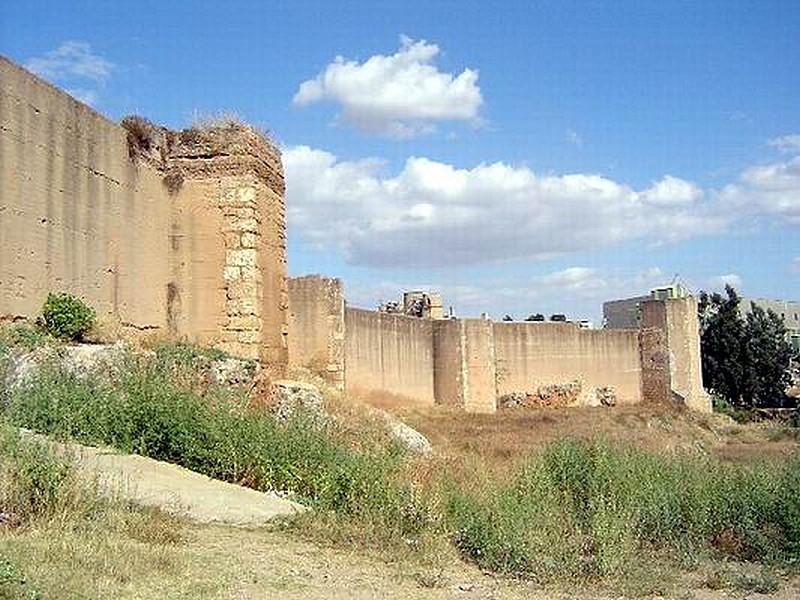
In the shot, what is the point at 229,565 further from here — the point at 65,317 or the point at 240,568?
the point at 65,317

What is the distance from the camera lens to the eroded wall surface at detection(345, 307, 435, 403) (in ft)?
75.5

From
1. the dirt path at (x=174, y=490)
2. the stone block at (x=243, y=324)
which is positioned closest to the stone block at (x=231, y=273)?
the stone block at (x=243, y=324)

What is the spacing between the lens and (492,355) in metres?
29.8

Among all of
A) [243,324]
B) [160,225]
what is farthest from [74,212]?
[243,324]

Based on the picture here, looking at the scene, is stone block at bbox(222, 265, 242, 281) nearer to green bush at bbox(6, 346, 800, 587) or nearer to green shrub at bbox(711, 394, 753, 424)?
green bush at bbox(6, 346, 800, 587)

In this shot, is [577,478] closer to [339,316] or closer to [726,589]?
[726,589]

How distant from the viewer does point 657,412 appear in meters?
33.5

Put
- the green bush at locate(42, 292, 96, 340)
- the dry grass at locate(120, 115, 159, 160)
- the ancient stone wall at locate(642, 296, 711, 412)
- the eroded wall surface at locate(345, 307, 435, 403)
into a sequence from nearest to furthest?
1. the green bush at locate(42, 292, 96, 340)
2. the dry grass at locate(120, 115, 159, 160)
3. the eroded wall surface at locate(345, 307, 435, 403)
4. the ancient stone wall at locate(642, 296, 711, 412)

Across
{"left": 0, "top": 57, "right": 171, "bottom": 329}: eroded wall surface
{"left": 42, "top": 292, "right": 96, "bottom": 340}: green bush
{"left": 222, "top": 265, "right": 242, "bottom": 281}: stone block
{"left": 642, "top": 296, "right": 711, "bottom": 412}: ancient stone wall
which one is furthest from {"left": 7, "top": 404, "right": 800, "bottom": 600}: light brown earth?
{"left": 642, "top": 296, "right": 711, "bottom": 412}: ancient stone wall

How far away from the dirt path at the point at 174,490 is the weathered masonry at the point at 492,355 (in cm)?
1286

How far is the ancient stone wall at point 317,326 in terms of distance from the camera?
20.9m

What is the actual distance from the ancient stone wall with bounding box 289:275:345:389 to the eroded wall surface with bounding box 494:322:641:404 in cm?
1004

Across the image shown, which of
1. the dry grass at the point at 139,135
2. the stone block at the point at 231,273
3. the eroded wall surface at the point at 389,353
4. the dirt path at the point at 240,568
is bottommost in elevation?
the dirt path at the point at 240,568

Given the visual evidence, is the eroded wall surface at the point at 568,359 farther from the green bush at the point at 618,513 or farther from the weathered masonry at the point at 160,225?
the green bush at the point at 618,513
